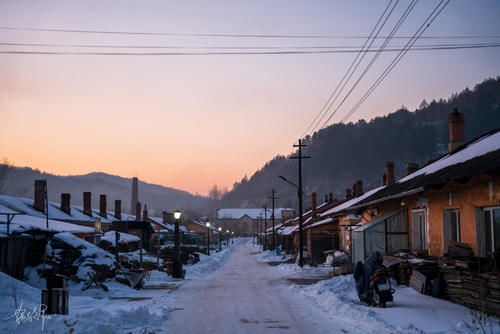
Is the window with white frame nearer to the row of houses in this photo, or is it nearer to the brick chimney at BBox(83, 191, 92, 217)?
the row of houses

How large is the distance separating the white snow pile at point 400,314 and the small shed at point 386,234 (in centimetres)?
430

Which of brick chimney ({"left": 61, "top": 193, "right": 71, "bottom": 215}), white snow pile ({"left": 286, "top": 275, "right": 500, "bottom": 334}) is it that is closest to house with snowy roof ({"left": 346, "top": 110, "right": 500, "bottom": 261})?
white snow pile ({"left": 286, "top": 275, "right": 500, "bottom": 334})

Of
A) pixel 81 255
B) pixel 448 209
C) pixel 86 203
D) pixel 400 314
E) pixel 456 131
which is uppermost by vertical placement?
pixel 456 131

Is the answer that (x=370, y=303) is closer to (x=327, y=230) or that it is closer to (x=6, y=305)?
(x=6, y=305)

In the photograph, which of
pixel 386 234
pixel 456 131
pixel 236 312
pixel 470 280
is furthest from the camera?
pixel 456 131

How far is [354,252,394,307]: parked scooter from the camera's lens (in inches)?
516

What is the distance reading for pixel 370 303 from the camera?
13555mm

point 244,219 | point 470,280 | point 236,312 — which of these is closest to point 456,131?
point 470,280

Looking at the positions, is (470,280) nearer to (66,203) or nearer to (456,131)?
(456,131)

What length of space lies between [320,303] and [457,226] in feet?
18.2

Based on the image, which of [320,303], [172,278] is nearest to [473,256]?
[320,303]

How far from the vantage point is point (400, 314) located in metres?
11.7

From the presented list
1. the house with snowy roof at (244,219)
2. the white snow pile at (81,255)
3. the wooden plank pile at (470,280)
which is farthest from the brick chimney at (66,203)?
the house with snowy roof at (244,219)

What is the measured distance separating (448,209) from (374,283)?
4537 mm
